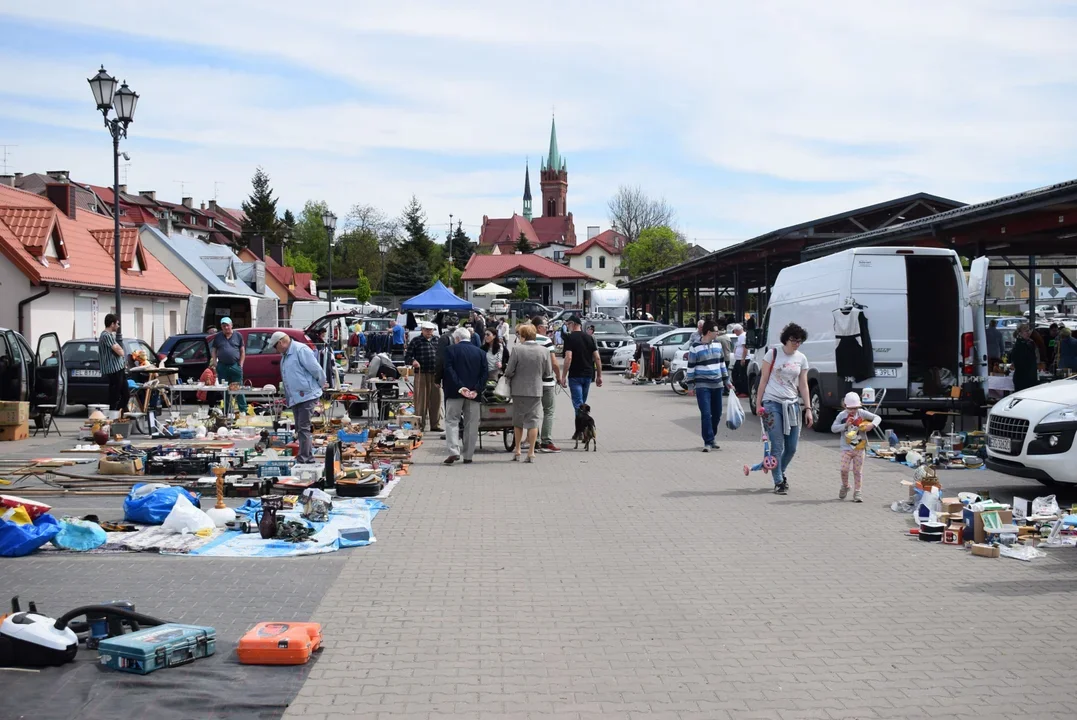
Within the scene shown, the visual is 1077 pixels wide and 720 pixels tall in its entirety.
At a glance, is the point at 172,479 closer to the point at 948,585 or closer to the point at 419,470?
the point at 419,470

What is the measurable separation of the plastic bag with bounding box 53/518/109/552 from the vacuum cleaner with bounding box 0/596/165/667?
2.90 meters

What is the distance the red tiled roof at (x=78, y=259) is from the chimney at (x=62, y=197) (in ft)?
1.53

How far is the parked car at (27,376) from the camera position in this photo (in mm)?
17703

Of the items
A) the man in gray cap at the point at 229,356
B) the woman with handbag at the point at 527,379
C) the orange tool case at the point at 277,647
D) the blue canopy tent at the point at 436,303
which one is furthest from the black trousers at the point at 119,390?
the orange tool case at the point at 277,647

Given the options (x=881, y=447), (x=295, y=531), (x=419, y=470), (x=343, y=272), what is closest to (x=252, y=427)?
(x=419, y=470)

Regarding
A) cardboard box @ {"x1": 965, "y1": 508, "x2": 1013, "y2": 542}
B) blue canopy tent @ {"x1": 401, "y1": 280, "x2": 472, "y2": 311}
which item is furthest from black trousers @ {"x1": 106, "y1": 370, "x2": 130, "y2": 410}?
cardboard box @ {"x1": 965, "y1": 508, "x2": 1013, "y2": 542}

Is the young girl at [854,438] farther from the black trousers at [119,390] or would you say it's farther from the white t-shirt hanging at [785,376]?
the black trousers at [119,390]

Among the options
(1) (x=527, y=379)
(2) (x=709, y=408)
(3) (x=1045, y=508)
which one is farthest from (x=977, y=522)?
(1) (x=527, y=379)

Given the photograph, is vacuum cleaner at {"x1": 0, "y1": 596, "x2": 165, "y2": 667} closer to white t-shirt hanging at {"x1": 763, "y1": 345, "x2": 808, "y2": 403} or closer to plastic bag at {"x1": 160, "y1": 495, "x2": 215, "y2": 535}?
plastic bag at {"x1": 160, "y1": 495, "x2": 215, "y2": 535}

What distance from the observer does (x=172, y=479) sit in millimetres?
12188

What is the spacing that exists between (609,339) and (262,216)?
80140 mm

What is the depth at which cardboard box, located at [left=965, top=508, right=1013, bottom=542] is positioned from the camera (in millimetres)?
9086

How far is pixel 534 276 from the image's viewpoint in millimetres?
117500

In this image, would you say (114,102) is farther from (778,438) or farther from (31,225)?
(778,438)
